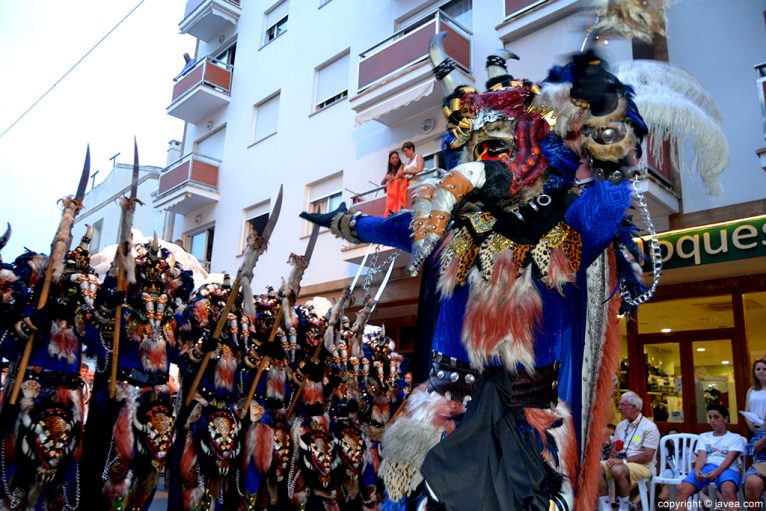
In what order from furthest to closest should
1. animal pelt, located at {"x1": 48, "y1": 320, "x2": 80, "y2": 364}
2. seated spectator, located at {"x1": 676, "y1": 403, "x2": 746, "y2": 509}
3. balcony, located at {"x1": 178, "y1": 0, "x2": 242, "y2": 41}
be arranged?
balcony, located at {"x1": 178, "y1": 0, "x2": 242, "y2": 41}
seated spectator, located at {"x1": 676, "y1": 403, "x2": 746, "y2": 509}
animal pelt, located at {"x1": 48, "y1": 320, "x2": 80, "y2": 364}

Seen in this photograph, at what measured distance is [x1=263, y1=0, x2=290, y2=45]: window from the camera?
51.9 feet

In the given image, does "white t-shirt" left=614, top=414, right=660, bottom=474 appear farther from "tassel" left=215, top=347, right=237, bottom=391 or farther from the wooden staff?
the wooden staff

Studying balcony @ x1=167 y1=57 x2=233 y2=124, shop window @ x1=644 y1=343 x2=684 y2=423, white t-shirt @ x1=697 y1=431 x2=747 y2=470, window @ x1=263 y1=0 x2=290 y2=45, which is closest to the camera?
white t-shirt @ x1=697 y1=431 x2=747 y2=470

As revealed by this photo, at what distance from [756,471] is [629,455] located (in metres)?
1.26

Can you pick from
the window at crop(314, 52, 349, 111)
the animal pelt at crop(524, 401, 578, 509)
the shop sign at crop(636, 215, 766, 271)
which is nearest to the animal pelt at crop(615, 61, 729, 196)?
the animal pelt at crop(524, 401, 578, 509)

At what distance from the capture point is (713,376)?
8398mm

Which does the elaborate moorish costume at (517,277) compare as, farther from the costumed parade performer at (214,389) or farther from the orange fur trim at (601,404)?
the costumed parade performer at (214,389)

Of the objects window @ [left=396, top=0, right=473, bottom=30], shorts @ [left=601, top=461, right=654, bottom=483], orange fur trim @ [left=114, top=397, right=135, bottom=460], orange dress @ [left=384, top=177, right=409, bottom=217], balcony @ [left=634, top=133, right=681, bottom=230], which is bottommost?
shorts @ [left=601, top=461, right=654, bottom=483]

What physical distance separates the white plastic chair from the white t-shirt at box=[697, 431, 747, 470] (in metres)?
0.26

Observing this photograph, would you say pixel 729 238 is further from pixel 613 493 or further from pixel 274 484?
pixel 274 484

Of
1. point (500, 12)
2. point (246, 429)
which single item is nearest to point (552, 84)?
point (246, 429)

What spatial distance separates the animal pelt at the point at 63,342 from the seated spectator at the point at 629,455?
14.3 feet

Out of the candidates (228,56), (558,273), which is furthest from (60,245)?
(228,56)

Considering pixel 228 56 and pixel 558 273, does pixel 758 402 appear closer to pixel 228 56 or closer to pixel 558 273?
pixel 558 273
